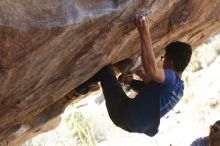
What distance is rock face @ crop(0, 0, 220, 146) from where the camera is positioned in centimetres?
312

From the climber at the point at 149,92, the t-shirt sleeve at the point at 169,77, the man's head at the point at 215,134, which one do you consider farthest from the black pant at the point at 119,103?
the man's head at the point at 215,134

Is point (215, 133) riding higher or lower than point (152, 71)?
higher

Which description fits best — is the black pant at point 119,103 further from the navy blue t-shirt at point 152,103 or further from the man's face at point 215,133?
the man's face at point 215,133

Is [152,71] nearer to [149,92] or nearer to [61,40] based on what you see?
[149,92]

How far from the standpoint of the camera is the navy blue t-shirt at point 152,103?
4.04m

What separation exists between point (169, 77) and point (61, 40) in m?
1.00

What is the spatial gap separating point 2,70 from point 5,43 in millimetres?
290

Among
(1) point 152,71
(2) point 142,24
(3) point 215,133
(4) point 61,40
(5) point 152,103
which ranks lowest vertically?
(5) point 152,103

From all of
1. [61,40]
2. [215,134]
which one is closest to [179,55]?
[61,40]

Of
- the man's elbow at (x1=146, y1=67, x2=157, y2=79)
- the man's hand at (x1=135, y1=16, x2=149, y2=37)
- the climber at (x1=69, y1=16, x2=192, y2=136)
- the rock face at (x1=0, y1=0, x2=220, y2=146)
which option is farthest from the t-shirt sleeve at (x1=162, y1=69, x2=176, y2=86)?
the rock face at (x1=0, y1=0, x2=220, y2=146)

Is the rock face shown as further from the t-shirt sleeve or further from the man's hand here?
the t-shirt sleeve

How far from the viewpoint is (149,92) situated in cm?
411

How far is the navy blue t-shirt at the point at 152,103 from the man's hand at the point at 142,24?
39 centimetres

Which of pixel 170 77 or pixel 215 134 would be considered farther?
pixel 215 134
